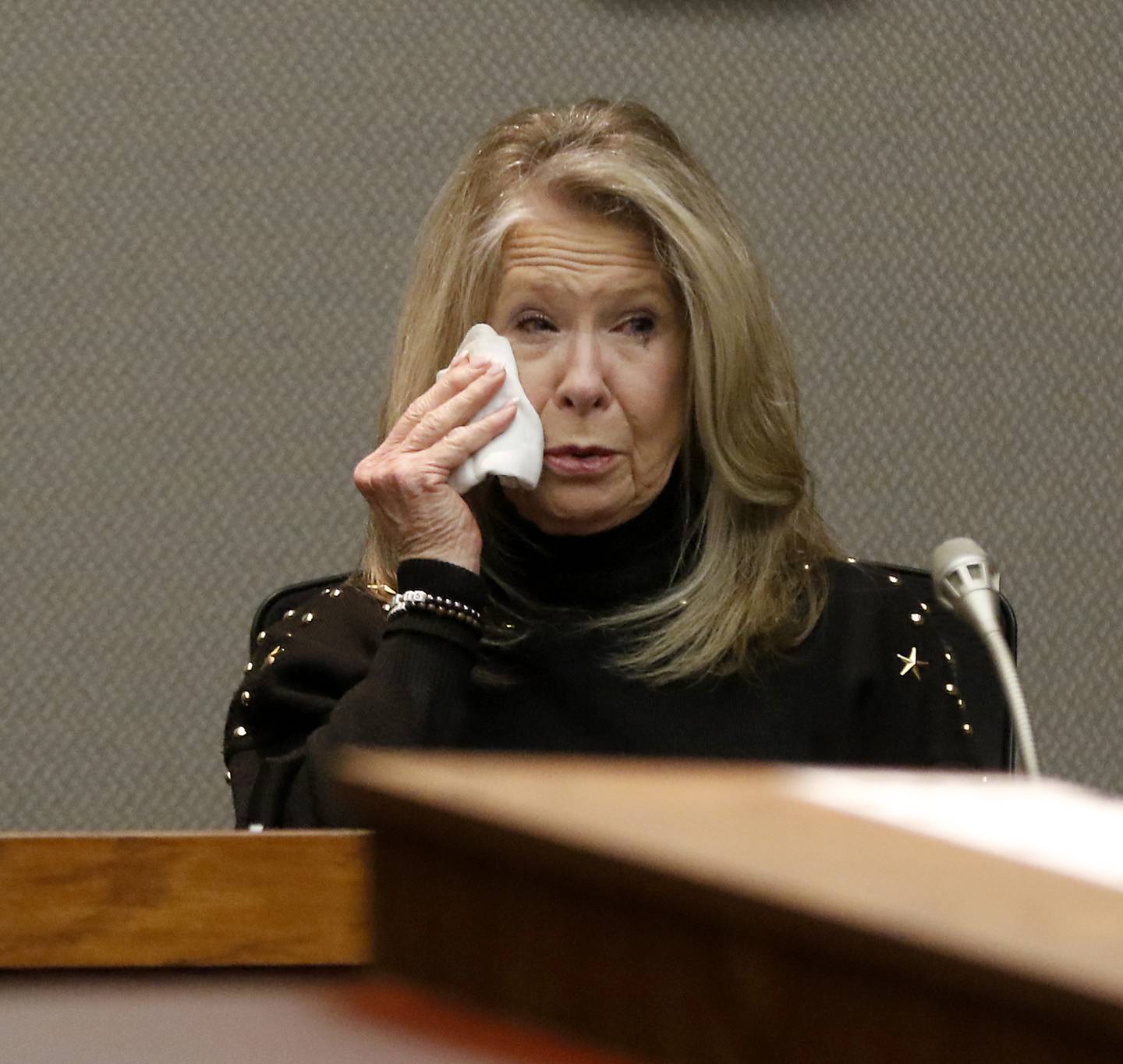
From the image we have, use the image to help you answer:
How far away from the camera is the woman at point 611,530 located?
1453 mm

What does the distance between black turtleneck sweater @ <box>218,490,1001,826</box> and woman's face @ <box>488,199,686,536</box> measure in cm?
5

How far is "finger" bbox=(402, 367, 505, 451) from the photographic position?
145cm

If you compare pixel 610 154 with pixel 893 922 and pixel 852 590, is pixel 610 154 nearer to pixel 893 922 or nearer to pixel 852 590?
pixel 852 590

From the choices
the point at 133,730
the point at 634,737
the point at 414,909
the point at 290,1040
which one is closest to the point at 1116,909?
the point at 414,909

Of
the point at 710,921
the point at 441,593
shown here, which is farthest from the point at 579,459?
the point at 710,921

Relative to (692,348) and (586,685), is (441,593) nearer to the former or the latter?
(586,685)

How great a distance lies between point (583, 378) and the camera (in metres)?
1.46

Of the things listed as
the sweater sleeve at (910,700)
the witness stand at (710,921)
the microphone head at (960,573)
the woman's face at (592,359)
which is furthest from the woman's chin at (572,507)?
the witness stand at (710,921)

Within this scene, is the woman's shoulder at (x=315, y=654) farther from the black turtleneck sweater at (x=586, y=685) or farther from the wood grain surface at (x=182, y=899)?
the wood grain surface at (x=182, y=899)

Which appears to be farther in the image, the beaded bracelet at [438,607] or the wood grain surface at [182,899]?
the beaded bracelet at [438,607]

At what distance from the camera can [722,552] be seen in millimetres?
1516

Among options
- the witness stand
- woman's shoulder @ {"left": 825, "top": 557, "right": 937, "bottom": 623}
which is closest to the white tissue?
woman's shoulder @ {"left": 825, "top": 557, "right": 937, "bottom": 623}

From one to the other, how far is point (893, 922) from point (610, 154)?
4.06 ft

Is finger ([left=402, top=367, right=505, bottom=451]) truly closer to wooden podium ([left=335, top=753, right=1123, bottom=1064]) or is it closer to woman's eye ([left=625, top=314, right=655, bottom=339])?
woman's eye ([left=625, top=314, right=655, bottom=339])
